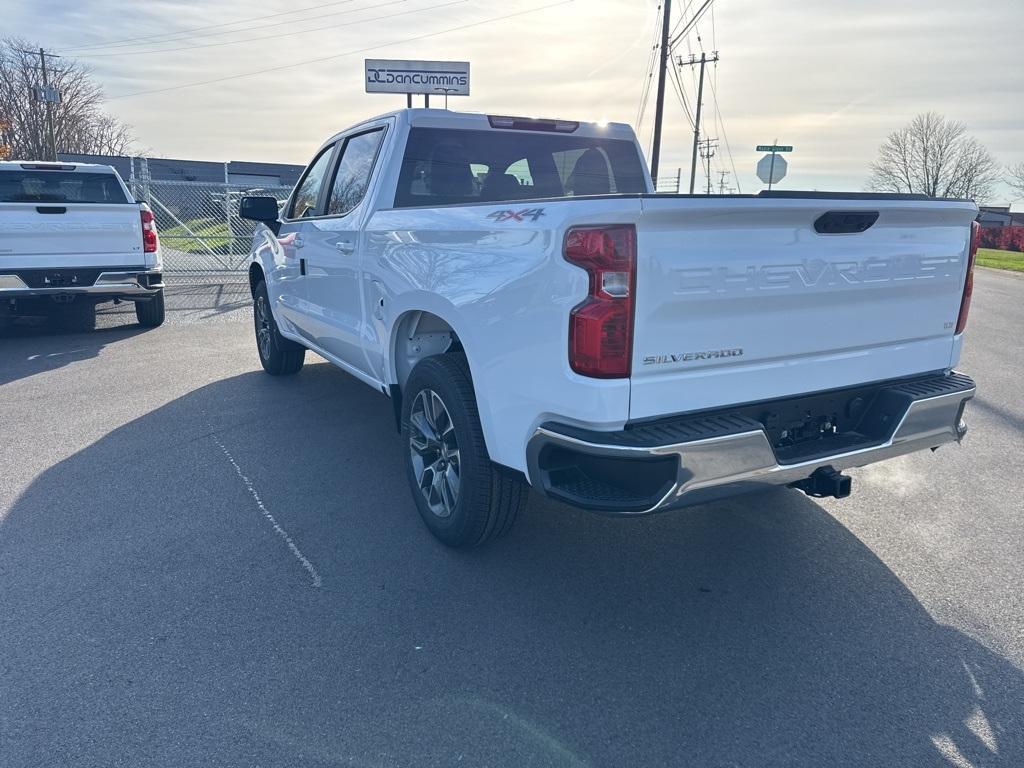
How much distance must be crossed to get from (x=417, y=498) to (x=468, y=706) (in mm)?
1489

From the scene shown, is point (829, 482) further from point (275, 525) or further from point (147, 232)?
point (147, 232)

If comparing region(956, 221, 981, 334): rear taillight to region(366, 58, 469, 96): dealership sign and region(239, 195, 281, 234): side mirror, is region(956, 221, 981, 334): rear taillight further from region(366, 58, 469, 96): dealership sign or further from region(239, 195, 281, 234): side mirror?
region(366, 58, 469, 96): dealership sign

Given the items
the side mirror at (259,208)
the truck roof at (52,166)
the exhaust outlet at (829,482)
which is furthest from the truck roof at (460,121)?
the truck roof at (52,166)

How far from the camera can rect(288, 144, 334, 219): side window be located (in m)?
5.71

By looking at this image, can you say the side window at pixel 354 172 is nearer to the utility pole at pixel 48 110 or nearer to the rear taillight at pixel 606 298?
the rear taillight at pixel 606 298

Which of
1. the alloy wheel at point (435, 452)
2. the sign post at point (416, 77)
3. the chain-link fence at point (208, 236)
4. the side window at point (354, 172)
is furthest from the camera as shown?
the sign post at point (416, 77)

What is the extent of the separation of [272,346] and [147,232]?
10.5ft

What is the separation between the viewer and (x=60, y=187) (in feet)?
30.1

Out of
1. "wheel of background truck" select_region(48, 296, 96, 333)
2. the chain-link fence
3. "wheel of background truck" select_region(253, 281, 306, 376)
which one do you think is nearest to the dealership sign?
the chain-link fence

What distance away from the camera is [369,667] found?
2889 millimetres

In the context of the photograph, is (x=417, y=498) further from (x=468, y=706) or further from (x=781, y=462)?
(x=781, y=462)

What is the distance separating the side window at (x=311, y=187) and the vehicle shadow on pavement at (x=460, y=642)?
226cm

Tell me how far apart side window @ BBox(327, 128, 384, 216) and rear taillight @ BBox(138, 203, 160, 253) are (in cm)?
472

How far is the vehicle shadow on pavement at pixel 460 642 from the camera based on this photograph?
2506 mm
